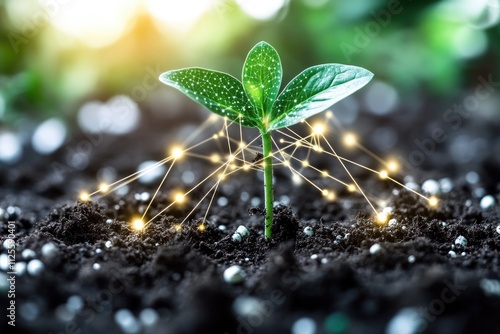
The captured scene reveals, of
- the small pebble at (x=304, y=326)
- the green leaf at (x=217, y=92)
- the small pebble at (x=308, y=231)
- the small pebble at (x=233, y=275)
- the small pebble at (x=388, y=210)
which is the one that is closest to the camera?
the small pebble at (x=304, y=326)

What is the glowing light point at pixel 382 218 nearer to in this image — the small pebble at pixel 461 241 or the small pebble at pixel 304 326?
the small pebble at pixel 461 241

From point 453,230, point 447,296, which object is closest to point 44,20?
point 453,230

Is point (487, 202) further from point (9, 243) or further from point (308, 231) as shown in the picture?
point (9, 243)

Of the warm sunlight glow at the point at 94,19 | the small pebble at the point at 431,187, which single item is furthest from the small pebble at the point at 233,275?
the warm sunlight glow at the point at 94,19

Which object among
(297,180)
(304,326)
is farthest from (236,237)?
(297,180)

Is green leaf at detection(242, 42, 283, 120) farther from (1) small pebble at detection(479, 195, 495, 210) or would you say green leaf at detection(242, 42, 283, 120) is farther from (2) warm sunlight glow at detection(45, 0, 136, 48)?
(2) warm sunlight glow at detection(45, 0, 136, 48)

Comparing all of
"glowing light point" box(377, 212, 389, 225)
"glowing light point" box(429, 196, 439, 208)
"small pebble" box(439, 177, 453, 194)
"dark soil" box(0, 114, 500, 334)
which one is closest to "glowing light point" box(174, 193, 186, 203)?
"dark soil" box(0, 114, 500, 334)

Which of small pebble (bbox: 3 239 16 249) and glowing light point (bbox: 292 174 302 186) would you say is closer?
small pebble (bbox: 3 239 16 249)
